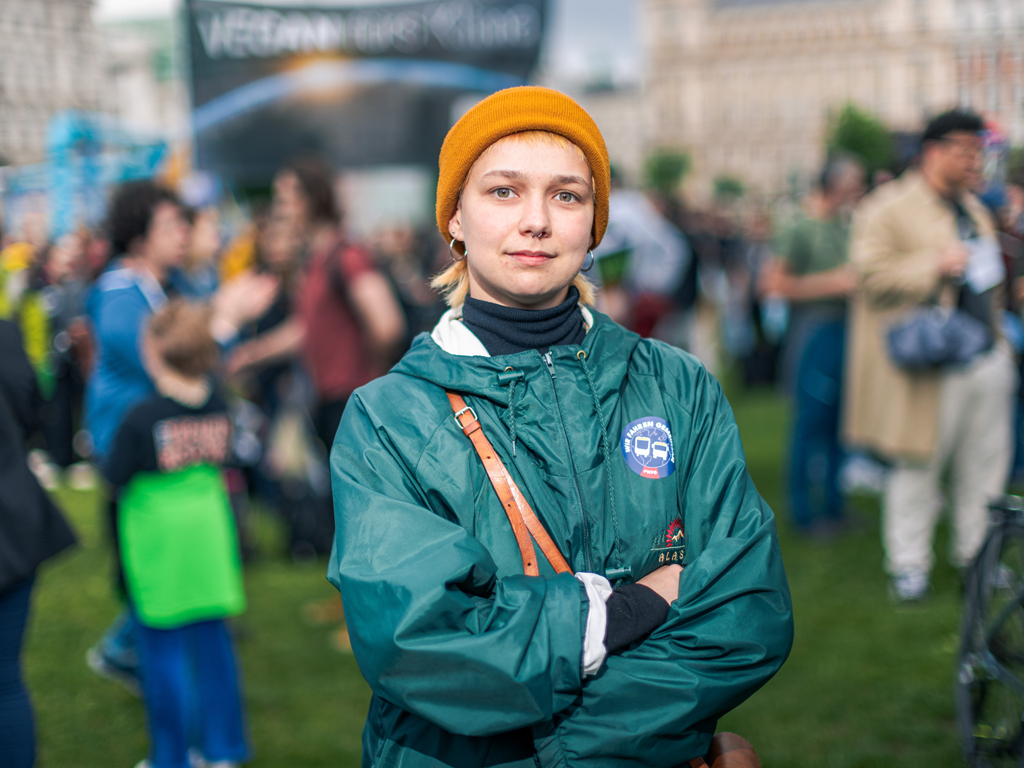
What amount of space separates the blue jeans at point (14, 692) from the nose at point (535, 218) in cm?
184

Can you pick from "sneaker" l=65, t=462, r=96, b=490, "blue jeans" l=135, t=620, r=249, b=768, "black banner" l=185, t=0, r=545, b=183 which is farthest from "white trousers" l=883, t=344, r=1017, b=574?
"sneaker" l=65, t=462, r=96, b=490

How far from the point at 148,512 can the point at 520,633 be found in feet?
8.10

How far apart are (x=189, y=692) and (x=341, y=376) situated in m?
1.60

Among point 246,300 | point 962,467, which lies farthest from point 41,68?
point 962,467

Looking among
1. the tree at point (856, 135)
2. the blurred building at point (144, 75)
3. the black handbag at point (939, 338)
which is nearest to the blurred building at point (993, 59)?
the black handbag at point (939, 338)

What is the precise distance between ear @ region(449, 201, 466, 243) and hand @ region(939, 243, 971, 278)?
3.33 m

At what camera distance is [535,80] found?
301 inches

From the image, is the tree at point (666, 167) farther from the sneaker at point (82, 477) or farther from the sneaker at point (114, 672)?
the sneaker at point (114, 672)

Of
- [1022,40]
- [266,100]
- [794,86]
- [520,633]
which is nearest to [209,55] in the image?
[266,100]

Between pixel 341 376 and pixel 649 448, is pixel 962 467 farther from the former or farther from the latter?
pixel 649 448

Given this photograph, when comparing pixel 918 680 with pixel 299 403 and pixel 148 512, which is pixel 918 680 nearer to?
pixel 148 512

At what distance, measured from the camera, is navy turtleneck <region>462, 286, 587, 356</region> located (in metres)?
1.77

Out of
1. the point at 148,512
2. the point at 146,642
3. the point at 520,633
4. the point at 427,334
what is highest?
the point at 427,334

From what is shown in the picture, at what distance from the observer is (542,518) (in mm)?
1661
